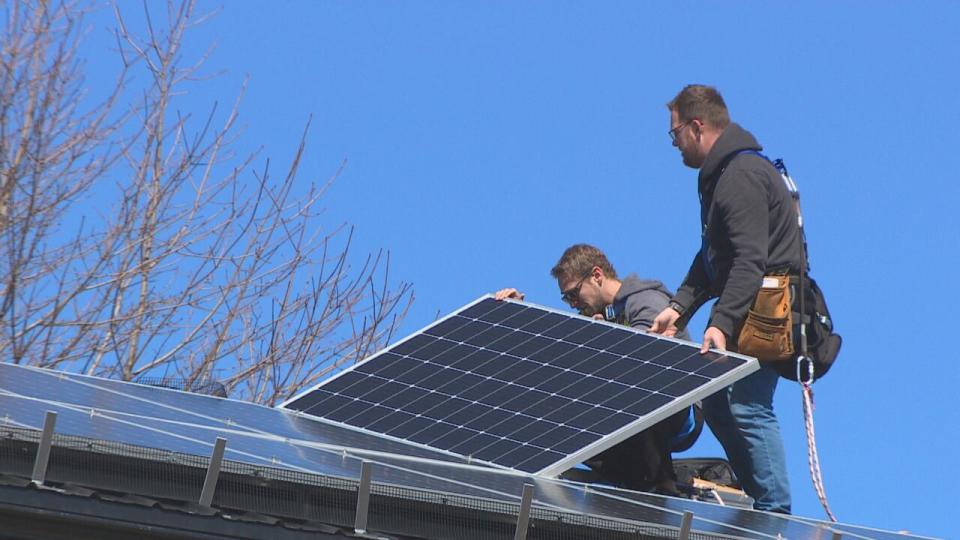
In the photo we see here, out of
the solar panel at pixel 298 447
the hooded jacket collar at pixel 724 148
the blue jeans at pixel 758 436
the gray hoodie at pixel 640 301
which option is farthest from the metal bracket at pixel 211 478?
the gray hoodie at pixel 640 301

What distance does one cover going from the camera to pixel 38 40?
2059 centimetres

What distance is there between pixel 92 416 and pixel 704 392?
3.17 meters

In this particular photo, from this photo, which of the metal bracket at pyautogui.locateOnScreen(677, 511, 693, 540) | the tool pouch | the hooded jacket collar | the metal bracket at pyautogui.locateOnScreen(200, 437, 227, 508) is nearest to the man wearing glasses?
the tool pouch

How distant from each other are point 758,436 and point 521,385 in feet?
4.52

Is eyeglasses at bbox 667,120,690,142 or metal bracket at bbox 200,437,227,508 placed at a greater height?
eyeglasses at bbox 667,120,690,142

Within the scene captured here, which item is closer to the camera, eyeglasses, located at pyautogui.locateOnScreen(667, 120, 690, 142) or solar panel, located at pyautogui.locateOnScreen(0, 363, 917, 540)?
solar panel, located at pyautogui.locateOnScreen(0, 363, 917, 540)

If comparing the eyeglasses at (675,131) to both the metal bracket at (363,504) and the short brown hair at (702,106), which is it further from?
the metal bracket at (363,504)

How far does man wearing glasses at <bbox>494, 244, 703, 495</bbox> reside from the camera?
9008 millimetres

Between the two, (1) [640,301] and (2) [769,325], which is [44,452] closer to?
(2) [769,325]

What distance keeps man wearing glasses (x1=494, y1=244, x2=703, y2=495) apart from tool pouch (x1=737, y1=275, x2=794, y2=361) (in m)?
0.67

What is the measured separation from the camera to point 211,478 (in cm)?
591

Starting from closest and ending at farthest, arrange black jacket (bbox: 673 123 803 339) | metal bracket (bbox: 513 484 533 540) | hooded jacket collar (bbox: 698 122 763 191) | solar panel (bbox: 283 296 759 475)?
metal bracket (bbox: 513 484 533 540), solar panel (bbox: 283 296 759 475), black jacket (bbox: 673 123 803 339), hooded jacket collar (bbox: 698 122 763 191)

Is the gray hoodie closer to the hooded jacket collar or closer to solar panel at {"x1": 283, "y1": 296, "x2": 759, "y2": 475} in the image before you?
solar panel at {"x1": 283, "y1": 296, "x2": 759, "y2": 475}

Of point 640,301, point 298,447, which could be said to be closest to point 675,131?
point 640,301
